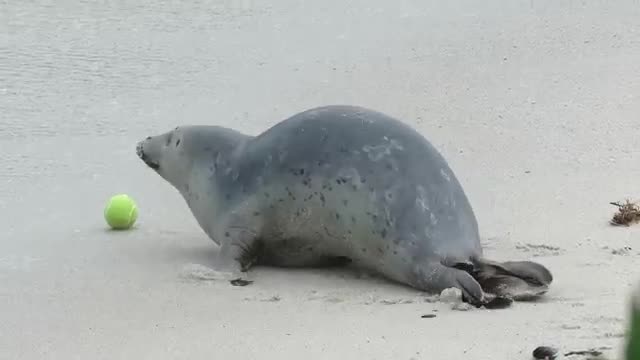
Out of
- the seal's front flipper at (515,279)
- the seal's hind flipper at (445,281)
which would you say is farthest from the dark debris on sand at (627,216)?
the seal's hind flipper at (445,281)

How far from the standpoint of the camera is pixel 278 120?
7566 mm

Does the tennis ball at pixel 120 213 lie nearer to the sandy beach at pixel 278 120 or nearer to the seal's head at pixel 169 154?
the sandy beach at pixel 278 120

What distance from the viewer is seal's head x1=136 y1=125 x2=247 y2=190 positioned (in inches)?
209

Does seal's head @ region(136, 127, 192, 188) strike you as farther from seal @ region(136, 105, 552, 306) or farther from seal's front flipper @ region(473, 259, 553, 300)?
seal's front flipper @ region(473, 259, 553, 300)

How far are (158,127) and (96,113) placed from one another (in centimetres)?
53

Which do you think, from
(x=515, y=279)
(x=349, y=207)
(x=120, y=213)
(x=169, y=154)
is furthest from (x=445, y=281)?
(x=120, y=213)

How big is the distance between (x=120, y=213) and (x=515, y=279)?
7.11 ft

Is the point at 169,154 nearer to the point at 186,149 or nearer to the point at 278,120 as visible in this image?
the point at 186,149

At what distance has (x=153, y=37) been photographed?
9734 mm

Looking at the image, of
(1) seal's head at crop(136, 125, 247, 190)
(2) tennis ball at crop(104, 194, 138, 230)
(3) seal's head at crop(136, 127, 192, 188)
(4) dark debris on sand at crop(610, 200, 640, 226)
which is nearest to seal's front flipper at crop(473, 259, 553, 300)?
(4) dark debris on sand at crop(610, 200, 640, 226)

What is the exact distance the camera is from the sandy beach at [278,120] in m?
3.98

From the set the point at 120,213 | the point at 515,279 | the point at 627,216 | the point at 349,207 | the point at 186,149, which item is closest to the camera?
the point at 515,279

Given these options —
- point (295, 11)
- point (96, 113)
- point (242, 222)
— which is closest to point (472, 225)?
point (242, 222)

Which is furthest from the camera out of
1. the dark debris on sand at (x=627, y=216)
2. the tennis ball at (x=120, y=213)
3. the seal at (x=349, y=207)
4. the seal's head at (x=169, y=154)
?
the tennis ball at (x=120, y=213)
